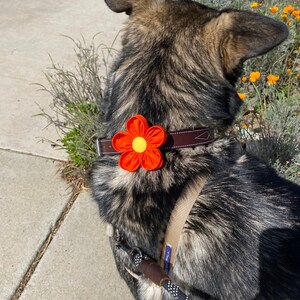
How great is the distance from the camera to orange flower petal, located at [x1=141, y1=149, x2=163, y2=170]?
1.85 meters

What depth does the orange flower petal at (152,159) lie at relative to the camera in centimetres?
185

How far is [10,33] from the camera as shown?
542cm

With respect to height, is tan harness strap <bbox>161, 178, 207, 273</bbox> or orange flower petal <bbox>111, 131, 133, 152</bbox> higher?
orange flower petal <bbox>111, 131, 133, 152</bbox>

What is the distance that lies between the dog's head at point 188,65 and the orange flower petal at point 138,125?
0.09 m

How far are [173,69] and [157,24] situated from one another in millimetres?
306

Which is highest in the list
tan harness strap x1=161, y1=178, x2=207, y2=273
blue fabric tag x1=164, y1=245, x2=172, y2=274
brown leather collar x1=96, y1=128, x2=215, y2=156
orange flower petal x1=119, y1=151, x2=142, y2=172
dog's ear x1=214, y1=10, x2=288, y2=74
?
dog's ear x1=214, y1=10, x2=288, y2=74

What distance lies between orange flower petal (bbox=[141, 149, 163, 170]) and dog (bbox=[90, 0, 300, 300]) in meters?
0.10

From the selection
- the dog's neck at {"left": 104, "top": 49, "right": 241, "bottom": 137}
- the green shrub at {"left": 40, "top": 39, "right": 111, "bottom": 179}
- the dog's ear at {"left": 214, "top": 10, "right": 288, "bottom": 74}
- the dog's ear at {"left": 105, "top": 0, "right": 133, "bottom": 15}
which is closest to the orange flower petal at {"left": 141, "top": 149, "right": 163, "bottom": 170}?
the dog's neck at {"left": 104, "top": 49, "right": 241, "bottom": 137}

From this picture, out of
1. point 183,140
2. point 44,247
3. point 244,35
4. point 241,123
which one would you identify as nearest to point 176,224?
point 183,140

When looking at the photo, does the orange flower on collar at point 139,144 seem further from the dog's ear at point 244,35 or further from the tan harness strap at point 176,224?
the dog's ear at point 244,35

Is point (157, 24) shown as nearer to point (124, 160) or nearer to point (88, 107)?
point (124, 160)

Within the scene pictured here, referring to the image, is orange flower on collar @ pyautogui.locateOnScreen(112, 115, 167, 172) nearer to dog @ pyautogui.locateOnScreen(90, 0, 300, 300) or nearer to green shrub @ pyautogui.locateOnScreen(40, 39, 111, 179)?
dog @ pyautogui.locateOnScreen(90, 0, 300, 300)

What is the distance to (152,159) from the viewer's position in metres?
1.86

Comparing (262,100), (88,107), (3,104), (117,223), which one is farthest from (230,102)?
(3,104)
